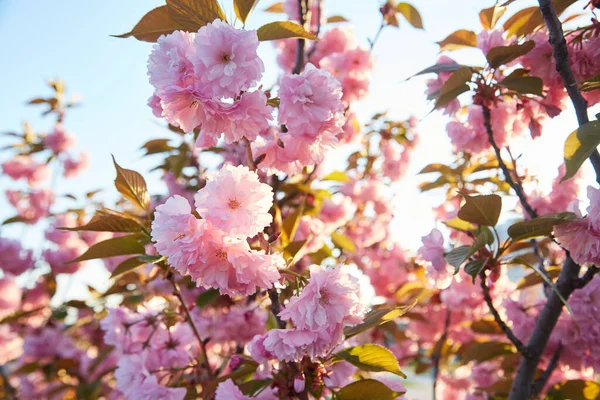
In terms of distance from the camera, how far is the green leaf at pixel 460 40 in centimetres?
129

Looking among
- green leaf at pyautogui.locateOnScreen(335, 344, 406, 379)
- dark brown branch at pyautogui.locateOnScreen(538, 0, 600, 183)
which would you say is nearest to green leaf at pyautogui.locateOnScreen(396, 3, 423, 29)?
dark brown branch at pyautogui.locateOnScreen(538, 0, 600, 183)

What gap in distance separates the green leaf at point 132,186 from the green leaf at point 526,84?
0.90 meters

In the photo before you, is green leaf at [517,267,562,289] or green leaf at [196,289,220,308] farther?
green leaf at [196,289,220,308]

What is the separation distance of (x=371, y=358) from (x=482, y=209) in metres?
0.38

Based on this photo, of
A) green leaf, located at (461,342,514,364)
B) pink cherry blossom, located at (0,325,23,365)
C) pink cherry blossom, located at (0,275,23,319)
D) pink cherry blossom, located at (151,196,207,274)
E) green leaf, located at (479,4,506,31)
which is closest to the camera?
pink cherry blossom, located at (151,196,207,274)

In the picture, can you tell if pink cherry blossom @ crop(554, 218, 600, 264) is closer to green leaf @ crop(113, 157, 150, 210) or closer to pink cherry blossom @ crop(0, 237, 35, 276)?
green leaf @ crop(113, 157, 150, 210)

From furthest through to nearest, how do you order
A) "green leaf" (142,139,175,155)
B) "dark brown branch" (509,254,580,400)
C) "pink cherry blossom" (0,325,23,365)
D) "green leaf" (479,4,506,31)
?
"pink cherry blossom" (0,325,23,365), "green leaf" (142,139,175,155), "green leaf" (479,4,506,31), "dark brown branch" (509,254,580,400)

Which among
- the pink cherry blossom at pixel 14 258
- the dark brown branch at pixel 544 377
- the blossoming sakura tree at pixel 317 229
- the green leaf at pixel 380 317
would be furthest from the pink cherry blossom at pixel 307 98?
the pink cherry blossom at pixel 14 258

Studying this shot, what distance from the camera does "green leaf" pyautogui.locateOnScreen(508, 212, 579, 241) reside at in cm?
87

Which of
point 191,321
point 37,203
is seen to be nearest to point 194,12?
point 191,321

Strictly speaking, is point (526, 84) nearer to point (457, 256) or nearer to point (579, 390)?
point (457, 256)

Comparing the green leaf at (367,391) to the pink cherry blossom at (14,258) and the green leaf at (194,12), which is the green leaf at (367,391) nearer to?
the green leaf at (194,12)

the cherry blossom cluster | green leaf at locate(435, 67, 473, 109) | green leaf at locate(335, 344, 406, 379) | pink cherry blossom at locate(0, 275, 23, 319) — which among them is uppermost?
green leaf at locate(435, 67, 473, 109)

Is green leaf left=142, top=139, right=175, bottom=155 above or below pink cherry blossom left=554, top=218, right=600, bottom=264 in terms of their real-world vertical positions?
below
